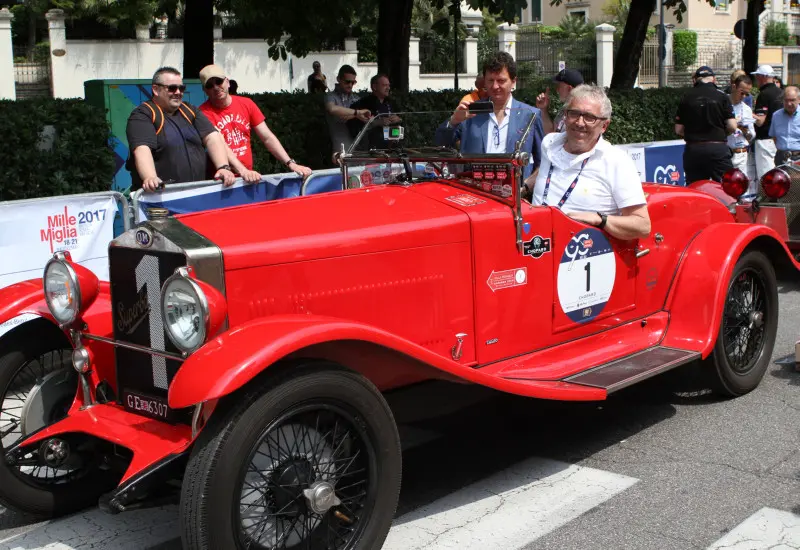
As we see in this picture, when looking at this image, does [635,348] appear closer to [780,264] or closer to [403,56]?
[780,264]

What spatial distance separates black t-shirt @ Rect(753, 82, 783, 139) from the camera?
13.1 meters

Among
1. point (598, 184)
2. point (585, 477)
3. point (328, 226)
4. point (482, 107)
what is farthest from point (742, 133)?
point (328, 226)

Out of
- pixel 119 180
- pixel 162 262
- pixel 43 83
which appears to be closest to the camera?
pixel 162 262

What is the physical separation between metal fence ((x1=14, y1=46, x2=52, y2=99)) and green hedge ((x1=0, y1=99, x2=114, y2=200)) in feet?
74.1

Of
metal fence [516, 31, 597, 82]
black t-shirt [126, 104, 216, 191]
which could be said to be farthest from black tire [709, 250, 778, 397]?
metal fence [516, 31, 597, 82]

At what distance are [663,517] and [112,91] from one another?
7504mm

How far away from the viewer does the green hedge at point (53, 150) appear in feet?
27.9

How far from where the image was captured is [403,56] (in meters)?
13.5

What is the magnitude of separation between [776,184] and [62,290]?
597 centimetres

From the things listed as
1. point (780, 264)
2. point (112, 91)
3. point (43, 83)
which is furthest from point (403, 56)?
point (43, 83)

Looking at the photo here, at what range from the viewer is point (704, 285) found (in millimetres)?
5336

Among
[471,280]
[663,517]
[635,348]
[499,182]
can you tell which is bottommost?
[663,517]

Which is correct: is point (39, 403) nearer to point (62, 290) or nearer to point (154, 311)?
point (62, 290)

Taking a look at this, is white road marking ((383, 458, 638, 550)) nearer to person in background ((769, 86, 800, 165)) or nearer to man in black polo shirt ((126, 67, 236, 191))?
man in black polo shirt ((126, 67, 236, 191))
